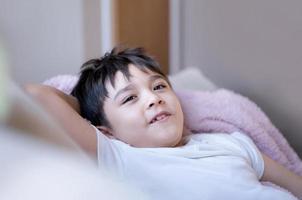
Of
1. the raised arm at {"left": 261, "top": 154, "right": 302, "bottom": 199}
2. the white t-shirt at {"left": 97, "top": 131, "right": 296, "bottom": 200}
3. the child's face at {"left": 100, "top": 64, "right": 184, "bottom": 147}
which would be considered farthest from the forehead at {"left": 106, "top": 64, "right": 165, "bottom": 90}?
the raised arm at {"left": 261, "top": 154, "right": 302, "bottom": 199}

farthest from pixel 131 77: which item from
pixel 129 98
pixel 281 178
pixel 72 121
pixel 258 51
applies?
pixel 258 51

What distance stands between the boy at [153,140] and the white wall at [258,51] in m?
0.25

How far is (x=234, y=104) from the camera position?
117 cm

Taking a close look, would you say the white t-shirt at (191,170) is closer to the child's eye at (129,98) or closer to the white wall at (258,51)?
the child's eye at (129,98)

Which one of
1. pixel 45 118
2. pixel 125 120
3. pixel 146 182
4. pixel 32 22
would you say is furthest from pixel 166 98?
pixel 32 22

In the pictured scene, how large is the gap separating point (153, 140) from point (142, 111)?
6 cm

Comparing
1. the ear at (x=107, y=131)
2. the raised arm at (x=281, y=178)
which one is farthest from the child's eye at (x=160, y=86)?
the raised arm at (x=281, y=178)

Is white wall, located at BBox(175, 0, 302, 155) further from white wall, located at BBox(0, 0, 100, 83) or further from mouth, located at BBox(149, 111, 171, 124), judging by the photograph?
mouth, located at BBox(149, 111, 171, 124)

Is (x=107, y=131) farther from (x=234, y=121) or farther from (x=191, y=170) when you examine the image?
(x=234, y=121)

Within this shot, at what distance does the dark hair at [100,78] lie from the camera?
0.98 metres

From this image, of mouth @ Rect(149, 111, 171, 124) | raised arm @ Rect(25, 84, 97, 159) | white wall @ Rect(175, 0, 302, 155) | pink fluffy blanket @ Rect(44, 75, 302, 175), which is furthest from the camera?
white wall @ Rect(175, 0, 302, 155)

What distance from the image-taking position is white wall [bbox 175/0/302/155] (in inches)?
49.8

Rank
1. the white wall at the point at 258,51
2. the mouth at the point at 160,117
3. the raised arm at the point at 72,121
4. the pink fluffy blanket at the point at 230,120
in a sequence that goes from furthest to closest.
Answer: the white wall at the point at 258,51
the pink fluffy blanket at the point at 230,120
the mouth at the point at 160,117
the raised arm at the point at 72,121

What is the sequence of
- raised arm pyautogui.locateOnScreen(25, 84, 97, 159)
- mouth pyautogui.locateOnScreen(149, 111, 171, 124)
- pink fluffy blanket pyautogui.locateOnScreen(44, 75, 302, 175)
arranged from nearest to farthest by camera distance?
raised arm pyautogui.locateOnScreen(25, 84, 97, 159) → mouth pyautogui.locateOnScreen(149, 111, 171, 124) → pink fluffy blanket pyautogui.locateOnScreen(44, 75, 302, 175)
